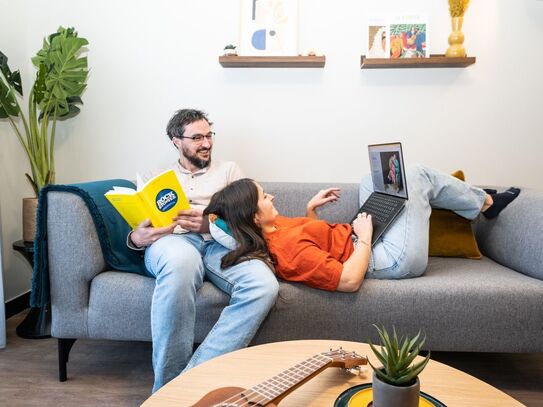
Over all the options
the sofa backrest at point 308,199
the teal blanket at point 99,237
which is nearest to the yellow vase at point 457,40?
the sofa backrest at point 308,199

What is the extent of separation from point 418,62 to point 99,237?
176cm

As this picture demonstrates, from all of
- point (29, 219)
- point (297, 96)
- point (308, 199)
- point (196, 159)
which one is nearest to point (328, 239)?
point (308, 199)

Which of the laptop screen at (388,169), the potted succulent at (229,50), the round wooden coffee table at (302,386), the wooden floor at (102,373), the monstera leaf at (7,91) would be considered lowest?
the wooden floor at (102,373)

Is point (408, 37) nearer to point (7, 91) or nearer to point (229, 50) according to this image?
point (229, 50)

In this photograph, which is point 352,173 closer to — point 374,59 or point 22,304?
point 374,59

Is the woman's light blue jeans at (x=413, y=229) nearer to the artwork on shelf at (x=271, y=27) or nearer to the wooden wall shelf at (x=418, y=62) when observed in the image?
the wooden wall shelf at (x=418, y=62)

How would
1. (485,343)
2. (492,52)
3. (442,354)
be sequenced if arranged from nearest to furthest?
(485,343) → (442,354) → (492,52)

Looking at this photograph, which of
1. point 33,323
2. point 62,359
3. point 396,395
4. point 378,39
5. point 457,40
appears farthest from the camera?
point 378,39

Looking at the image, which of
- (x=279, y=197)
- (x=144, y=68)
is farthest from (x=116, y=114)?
(x=279, y=197)

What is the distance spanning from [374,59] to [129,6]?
4.58 feet

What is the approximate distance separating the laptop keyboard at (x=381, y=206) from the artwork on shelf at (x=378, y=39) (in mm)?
853

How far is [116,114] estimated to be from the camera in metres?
2.42

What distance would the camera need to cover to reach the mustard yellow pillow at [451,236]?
6.31 feet

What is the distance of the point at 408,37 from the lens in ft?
7.27
